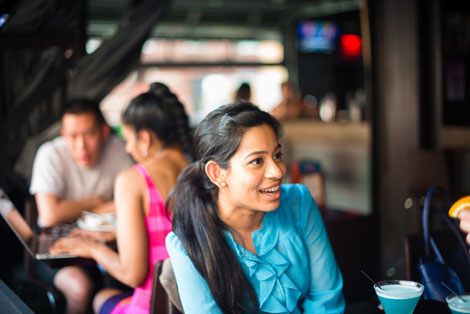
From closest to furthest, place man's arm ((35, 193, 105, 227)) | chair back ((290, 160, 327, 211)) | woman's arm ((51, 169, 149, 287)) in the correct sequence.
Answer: woman's arm ((51, 169, 149, 287))
man's arm ((35, 193, 105, 227))
chair back ((290, 160, 327, 211))

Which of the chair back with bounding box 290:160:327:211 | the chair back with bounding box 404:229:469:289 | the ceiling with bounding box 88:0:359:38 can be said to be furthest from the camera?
the ceiling with bounding box 88:0:359:38

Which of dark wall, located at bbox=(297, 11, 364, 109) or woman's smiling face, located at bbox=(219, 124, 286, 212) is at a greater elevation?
dark wall, located at bbox=(297, 11, 364, 109)

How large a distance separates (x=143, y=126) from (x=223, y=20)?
6.72m

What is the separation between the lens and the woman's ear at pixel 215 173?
1669mm

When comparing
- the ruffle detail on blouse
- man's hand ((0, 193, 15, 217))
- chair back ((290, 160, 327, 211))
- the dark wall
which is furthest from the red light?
the ruffle detail on blouse

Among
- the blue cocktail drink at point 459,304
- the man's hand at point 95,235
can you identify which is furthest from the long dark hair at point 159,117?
the blue cocktail drink at point 459,304

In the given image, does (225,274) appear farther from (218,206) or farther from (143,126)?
(143,126)

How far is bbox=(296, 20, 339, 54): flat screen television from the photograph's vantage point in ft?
29.2

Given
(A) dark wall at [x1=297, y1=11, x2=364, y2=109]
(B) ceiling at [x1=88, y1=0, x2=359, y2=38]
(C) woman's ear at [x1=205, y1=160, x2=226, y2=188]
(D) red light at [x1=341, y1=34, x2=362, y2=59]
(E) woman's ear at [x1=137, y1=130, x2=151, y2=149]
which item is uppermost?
(B) ceiling at [x1=88, y1=0, x2=359, y2=38]

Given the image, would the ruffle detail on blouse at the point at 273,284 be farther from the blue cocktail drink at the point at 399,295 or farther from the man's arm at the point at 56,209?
the man's arm at the point at 56,209

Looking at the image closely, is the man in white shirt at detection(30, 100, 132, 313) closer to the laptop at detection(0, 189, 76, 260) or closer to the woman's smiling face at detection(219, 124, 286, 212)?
the laptop at detection(0, 189, 76, 260)

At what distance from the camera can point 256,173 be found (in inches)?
63.7

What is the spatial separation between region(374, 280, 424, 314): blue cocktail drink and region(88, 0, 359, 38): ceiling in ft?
22.7

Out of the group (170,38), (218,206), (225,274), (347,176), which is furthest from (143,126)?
(170,38)
